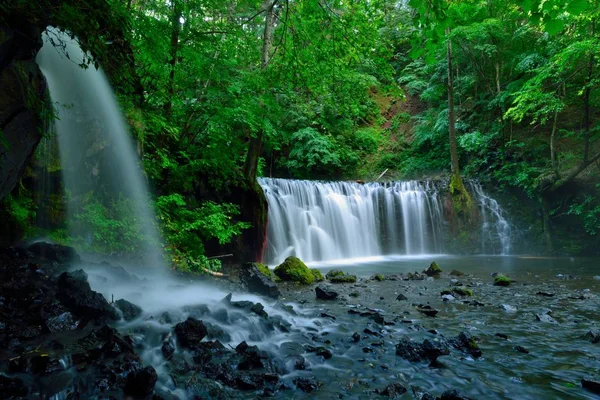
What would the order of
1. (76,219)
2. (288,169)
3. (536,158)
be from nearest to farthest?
(76,219) → (536,158) → (288,169)

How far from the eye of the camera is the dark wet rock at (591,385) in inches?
124

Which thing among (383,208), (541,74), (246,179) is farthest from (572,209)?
(246,179)

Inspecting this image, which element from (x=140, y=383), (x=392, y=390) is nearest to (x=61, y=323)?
(x=140, y=383)

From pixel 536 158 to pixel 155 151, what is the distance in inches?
669

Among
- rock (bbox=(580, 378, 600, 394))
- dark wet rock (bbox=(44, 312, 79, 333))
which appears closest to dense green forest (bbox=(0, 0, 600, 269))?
dark wet rock (bbox=(44, 312, 79, 333))

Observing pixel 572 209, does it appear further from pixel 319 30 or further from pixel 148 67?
pixel 148 67

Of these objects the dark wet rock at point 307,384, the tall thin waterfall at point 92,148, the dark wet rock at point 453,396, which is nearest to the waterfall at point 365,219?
the tall thin waterfall at point 92,148

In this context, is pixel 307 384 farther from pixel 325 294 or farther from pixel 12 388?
pixel 325 294

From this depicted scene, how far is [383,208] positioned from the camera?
59.1ft

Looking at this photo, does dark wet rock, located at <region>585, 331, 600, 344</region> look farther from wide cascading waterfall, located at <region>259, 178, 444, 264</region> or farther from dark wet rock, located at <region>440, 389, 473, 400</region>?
wide cascading waterfall, located at <region>259, 178, 444, 264</region>

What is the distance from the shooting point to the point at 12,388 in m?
2.69

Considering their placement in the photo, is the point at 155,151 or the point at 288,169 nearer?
the point at 155,151

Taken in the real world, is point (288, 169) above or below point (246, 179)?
above

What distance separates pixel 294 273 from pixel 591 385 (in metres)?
6.52
